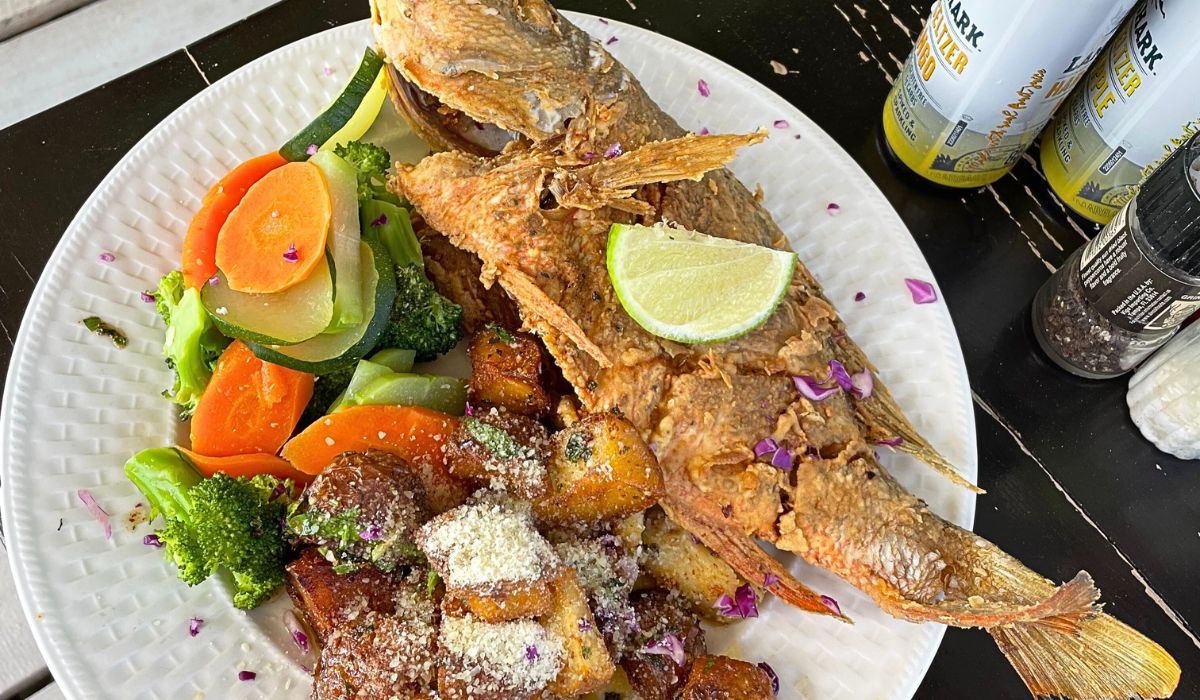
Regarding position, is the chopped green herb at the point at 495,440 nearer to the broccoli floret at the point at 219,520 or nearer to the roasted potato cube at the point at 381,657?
the roasted potato cube at the point at 381,657

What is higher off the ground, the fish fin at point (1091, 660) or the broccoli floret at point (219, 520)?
the broccoli floret at point (219, 520)

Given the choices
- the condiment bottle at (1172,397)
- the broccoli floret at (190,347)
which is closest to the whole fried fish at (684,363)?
the broccoli floret at (190,347)

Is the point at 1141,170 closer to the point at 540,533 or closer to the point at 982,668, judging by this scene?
the point at 982,668

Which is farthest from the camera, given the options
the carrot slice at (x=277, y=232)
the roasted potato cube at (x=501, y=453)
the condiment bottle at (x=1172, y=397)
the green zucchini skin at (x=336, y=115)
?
the condiment bottle at (x=1172, y=397)

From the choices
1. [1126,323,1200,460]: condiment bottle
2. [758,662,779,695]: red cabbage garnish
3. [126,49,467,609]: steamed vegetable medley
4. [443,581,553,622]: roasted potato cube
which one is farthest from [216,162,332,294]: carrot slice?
[1126,323,1200,460]: condiment bottle

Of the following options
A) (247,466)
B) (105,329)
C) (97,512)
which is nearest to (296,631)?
(247,466)

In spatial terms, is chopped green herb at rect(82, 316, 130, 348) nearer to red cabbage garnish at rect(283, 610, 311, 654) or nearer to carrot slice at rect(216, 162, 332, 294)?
carrot slice at rect(216, 162, 332, 294)
